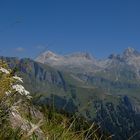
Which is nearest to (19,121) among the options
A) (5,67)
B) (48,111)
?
(5,67)

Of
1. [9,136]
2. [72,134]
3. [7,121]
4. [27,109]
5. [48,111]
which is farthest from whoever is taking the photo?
[48,111]

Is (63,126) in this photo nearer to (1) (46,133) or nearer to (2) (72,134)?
(2) (72,134)

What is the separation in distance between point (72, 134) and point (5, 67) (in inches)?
83.0

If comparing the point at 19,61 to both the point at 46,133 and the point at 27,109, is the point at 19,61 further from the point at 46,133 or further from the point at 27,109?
the point at 46,133

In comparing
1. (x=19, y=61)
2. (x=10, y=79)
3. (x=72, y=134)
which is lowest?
(x=72, y=134)

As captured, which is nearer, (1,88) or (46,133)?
(1,88)

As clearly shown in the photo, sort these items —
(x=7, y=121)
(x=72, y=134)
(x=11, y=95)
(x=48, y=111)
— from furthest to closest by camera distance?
(x=48, y=111) → (x=72, y=134) → (x=11, y=95) → (x=7, y=121)

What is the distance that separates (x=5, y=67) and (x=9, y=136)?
170cm

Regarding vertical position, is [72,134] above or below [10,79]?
below

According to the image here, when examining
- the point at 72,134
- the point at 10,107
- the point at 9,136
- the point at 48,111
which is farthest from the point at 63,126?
the point at 9,136

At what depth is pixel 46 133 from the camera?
7113 mm

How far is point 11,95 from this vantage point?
20.8 feet

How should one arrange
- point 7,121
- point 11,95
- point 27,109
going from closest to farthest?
point 7,121 → point 11,95 → point 27,109

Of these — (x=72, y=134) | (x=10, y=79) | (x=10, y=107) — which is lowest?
(x=72, y=134)
